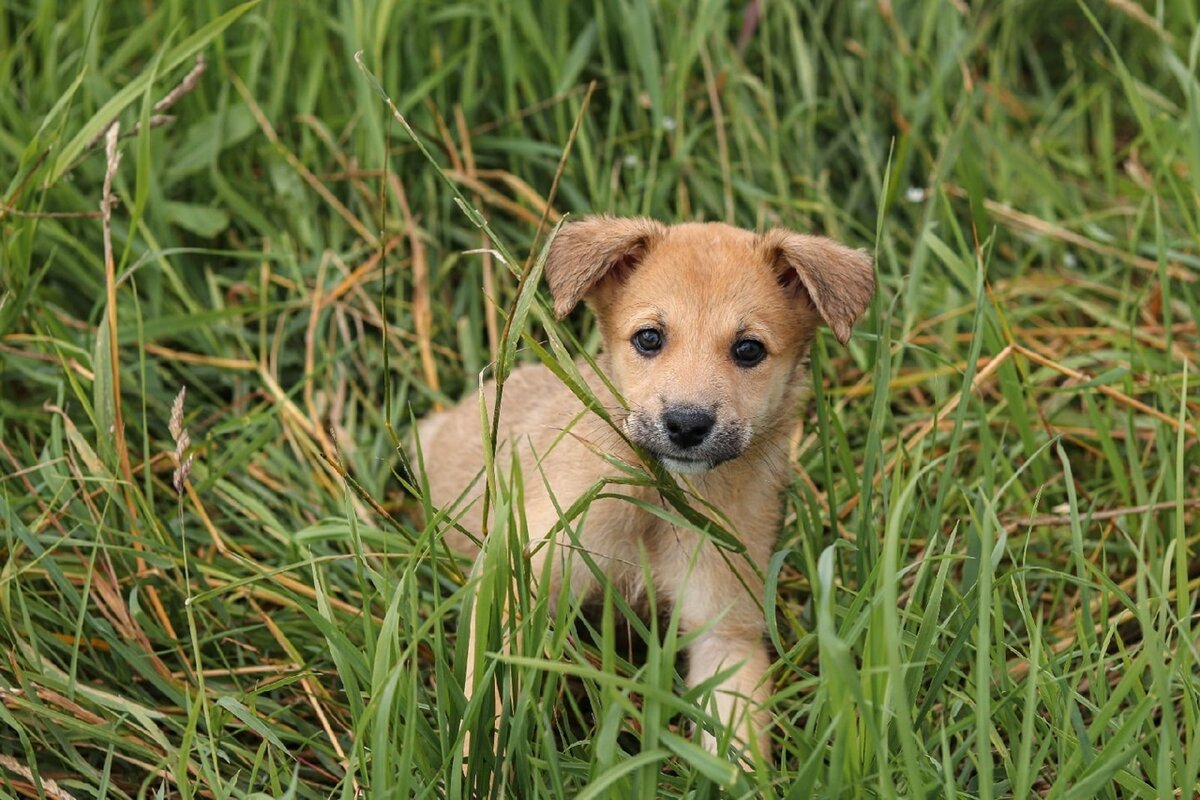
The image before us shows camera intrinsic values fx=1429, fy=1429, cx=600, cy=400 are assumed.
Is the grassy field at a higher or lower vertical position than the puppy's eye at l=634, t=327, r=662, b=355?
lower

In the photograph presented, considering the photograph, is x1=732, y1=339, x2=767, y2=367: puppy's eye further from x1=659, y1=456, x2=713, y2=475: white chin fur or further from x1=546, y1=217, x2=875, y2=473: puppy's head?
x1=659, y1=456, x2=713, y2=475: white chin fur

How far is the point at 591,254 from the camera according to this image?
4258mm

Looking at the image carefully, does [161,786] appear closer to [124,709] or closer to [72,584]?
[124,709]

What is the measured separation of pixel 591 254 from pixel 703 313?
14.8 inches

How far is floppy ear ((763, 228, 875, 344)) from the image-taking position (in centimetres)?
419

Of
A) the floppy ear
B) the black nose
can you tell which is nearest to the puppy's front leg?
the black nose

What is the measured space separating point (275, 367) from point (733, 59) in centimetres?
257

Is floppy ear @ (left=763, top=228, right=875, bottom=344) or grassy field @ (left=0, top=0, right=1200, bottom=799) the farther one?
floppy ear @ (left=763, top=228, right=875, bottom=344)

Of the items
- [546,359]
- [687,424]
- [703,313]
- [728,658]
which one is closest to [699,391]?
[687,424]

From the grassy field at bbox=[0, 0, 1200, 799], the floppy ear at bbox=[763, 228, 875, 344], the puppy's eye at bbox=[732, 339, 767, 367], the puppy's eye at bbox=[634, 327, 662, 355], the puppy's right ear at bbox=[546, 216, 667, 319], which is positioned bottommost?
the grassy field at bbox=[0, 0, 1200, 799]

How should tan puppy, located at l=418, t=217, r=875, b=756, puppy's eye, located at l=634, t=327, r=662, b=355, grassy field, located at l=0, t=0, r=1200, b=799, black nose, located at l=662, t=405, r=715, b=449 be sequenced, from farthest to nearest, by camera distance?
puppy's eye, located at l=634, t=327, r=662, b=355 < tan puppy, located at l=418, t=217, r=875, b=756 < black nose, located at l=662, t=405, r=715, b=449 < grassy field, located at l=0, t=0, r=1200, b=799

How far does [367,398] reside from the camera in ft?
19.8

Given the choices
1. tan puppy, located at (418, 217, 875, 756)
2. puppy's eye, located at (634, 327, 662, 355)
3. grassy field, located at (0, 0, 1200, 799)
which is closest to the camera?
grassy field, located at (0, 0, 1200, 799)

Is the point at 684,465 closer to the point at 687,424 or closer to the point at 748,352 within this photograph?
the point at 687,424
